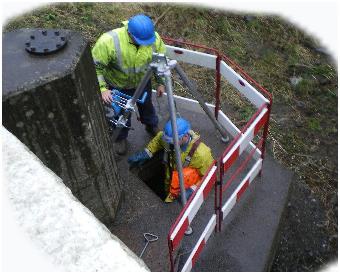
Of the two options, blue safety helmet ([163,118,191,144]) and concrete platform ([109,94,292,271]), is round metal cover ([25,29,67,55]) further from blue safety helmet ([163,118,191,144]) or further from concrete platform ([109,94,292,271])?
concrete platform ([109,94,292,271])

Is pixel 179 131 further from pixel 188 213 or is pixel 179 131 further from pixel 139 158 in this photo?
A: pixel 188 213

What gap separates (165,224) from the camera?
4.14m

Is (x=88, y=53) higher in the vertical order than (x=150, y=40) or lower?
higher

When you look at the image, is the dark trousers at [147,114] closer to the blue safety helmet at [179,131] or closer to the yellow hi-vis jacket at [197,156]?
the yellow hi-vis jacket at [197,156]

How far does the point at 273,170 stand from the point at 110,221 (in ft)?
7.00

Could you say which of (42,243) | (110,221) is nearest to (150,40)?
(110,221)

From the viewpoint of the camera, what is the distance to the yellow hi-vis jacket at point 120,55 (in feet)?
13.4

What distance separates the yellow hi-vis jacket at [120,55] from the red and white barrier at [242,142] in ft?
4.00

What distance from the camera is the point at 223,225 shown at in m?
4.53

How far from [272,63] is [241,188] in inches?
147

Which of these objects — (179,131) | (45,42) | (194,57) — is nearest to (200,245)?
(179,131)

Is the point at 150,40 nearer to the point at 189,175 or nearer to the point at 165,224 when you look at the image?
the point at 189,175

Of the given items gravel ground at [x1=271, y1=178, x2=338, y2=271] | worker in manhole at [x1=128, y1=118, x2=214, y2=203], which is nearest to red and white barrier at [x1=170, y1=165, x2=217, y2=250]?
worker in manhole at [x1=128, y1=118, x2=214, y2=203]

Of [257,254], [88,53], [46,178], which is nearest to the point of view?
[46,178]
